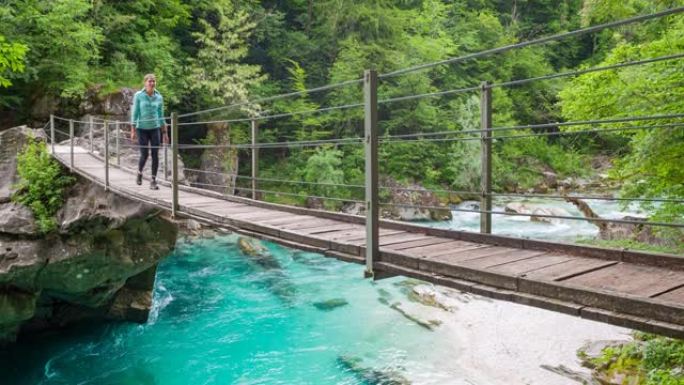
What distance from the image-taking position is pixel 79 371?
26.9 ft

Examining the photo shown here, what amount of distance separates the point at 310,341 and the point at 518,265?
6870 millimetres

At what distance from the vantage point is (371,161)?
311 cm

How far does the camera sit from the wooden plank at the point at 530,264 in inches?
107

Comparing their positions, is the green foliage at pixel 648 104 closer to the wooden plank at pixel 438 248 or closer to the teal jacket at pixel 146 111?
the wooden plank at pixel 438 248

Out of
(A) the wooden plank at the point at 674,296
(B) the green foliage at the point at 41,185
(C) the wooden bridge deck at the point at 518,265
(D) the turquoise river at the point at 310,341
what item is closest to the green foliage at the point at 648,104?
(D) the turquoise river at the point at 310,341

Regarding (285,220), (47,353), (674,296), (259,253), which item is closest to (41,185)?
(47,353)

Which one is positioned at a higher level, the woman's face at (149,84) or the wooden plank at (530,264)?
the woman's face at (149,84)

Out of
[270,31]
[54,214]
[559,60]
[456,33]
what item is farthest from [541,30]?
[54,214]

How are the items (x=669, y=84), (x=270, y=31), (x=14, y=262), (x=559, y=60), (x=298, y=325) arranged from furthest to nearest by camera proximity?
1. (x=559, y=60)
2. (x=270, y=31)
3. (x=298, y=325)
4. (x=14, y=262)
5. (x=669, y=84)

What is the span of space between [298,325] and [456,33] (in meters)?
23.1

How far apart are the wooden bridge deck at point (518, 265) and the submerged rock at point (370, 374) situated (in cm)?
377

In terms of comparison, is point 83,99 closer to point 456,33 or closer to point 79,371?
point 79,371

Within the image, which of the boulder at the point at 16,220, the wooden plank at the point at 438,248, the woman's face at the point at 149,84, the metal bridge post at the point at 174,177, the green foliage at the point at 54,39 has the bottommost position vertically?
the boulder at the point at 16,220

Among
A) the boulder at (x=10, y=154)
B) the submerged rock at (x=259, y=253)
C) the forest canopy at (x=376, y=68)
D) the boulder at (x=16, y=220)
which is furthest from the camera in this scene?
the submerged rock at (x=259, y=253)
